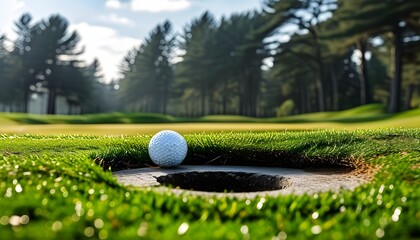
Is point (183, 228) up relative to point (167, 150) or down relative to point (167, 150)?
down

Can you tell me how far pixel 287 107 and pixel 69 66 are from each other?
85.0 ft

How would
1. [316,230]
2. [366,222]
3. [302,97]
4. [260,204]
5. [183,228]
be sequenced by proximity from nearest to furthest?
1. [183,228]
2. [316,230]
3. [366,222]
4. [260,204]
5. [302,97]

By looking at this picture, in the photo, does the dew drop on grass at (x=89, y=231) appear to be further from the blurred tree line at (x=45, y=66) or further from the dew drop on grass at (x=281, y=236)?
the blurred tree line at (x=45, y=66)

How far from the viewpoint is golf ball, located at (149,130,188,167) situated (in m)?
6.96

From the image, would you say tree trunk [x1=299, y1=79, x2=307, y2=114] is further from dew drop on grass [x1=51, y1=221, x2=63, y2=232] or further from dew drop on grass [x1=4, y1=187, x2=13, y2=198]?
dew drop on grass [x1=51, y1=221, x2=63, y2=232]

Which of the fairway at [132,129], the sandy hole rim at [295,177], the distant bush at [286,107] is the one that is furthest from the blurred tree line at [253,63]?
the sandy hole rim at [295,177]

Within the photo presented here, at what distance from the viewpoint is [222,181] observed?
264 inches

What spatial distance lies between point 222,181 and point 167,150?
910mm

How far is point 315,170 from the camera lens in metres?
7.23

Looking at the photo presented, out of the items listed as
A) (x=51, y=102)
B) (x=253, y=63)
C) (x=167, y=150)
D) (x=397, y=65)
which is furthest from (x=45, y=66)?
(x=167, y=150)

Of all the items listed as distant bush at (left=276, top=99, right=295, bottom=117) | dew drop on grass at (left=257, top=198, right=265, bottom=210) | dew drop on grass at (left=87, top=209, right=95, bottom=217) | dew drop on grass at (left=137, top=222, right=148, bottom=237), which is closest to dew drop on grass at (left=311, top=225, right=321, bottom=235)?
dew drop on grass at (left=257, top=198, right=265, bottom=210)

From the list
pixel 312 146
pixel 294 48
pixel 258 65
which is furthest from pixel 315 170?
pixel 258 65

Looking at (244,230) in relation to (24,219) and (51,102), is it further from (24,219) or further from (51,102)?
(51,102)

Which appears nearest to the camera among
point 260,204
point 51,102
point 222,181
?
point 260,204
